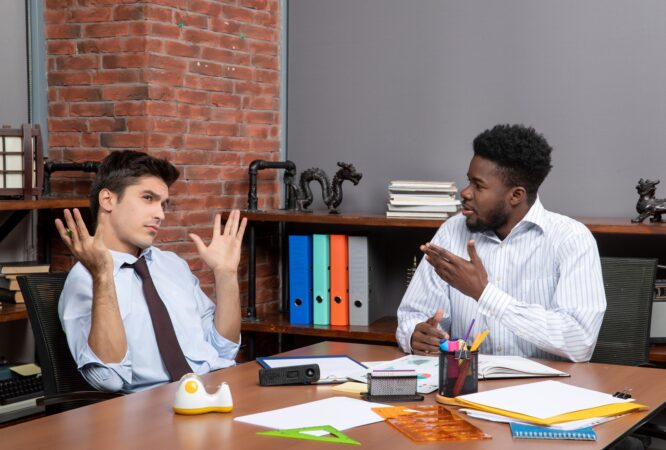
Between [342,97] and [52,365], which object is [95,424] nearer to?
[52,365]

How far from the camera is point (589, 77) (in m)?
3.85

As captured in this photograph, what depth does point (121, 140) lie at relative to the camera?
3.80 metres

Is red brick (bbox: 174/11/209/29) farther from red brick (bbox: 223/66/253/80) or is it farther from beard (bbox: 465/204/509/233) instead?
beard (bbox: 465/204/509/233)

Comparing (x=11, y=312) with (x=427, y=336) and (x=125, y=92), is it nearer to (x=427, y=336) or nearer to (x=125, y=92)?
(x=125, y=92)

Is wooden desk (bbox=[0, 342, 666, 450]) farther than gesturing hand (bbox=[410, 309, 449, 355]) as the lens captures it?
No

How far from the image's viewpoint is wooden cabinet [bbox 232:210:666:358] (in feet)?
11.7

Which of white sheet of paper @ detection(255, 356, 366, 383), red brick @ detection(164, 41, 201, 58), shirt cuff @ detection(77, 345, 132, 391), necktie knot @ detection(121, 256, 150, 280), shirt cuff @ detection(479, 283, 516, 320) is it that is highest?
red brick @ detection(164, 41, 201, 58)

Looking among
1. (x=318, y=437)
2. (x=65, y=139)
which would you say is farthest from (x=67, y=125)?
(x=318, y=437)

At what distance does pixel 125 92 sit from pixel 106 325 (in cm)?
153

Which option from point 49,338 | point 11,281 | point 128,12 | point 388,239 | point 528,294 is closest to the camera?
point 49,338

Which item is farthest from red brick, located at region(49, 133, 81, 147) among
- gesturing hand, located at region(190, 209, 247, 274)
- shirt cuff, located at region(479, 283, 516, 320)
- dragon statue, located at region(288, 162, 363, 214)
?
shirt cuff, located at region(479, 283, 516, 320)

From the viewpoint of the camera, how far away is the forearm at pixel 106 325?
8.24 ft

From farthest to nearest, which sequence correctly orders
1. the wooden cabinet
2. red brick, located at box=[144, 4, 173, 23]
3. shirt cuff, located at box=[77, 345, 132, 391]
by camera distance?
red brick, located at box=[144, 4, 173, 23], the wooden cabinet, shirt cuff, located at box=[77, 345, 132, 391]

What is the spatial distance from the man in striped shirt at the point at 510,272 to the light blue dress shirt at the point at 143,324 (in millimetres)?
610
